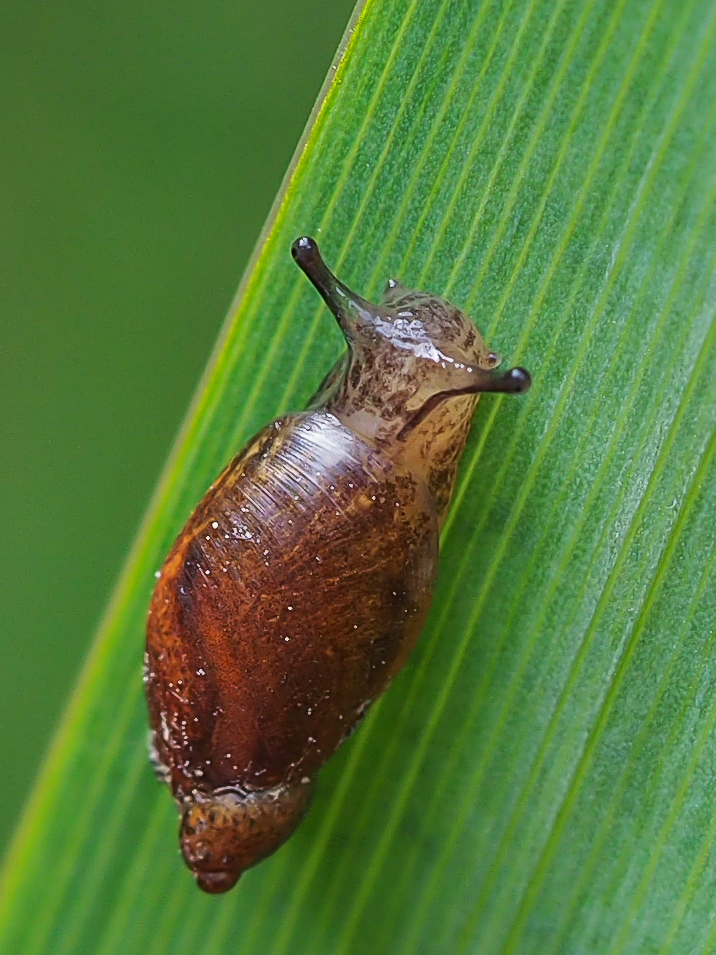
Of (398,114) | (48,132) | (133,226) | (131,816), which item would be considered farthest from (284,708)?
(48,132)

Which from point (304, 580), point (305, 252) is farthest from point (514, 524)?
point (305, 252)

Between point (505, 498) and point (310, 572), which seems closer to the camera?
point (310, 572)

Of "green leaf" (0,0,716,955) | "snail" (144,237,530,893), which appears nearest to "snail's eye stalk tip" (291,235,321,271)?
"snail" (144,237,530,893)

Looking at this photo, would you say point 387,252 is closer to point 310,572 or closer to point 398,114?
point 398,114

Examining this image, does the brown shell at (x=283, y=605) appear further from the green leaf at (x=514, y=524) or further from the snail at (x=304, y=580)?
the green leaf at (x=514, y=524)

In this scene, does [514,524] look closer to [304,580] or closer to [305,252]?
[304,580]

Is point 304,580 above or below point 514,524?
below

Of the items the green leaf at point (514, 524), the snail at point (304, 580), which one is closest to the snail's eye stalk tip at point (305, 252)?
the snail at point (304, 580)
